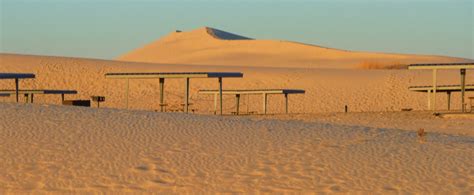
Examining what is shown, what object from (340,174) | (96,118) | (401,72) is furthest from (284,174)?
(401,72)

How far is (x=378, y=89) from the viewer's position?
213 feet

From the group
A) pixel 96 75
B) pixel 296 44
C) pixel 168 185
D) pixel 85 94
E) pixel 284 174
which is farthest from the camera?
pixel 296 44

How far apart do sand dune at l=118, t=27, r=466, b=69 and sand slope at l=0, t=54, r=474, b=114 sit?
130ft

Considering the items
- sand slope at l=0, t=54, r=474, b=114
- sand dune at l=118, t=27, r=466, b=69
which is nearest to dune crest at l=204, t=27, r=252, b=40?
sand dune at l=118, t=27, r=466, b=69

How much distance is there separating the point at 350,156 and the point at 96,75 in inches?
2127

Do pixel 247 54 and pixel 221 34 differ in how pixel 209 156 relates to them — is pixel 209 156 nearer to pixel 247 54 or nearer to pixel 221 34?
pixel 247 54

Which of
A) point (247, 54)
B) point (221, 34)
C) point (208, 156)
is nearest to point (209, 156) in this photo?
point (208, 156)

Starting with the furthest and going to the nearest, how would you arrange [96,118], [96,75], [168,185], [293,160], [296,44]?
[296,44]
[96,75]
[96,118]
[293,160]
[168,185]

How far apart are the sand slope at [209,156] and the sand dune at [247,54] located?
303ft

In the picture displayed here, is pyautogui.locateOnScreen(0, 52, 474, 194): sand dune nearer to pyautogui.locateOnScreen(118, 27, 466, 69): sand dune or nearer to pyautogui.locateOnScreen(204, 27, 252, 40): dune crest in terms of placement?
pyautogui.locateOnScreen(118, 27, 466, 69): sand dune

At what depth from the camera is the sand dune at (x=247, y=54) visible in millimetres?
121375

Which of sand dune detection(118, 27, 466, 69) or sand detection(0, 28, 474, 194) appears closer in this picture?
sand detection(0, 28, 474, 194)

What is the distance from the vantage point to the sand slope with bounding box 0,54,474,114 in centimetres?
5728

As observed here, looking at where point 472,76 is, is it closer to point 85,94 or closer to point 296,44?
point 85,94
